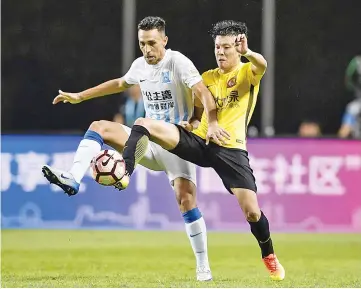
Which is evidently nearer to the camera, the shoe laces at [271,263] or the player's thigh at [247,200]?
the player's thigh at [247,200]

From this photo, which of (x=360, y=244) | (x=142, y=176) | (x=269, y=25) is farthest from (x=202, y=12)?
(x=360, y=244)

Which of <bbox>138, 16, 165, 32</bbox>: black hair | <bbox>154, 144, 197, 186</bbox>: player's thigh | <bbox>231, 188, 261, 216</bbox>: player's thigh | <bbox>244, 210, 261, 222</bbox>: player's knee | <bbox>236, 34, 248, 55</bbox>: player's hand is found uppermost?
<bbox>138, 16, 165, 32</bbox>: black hair

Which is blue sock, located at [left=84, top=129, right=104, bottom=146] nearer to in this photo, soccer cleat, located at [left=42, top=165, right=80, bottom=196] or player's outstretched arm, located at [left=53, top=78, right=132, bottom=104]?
soccer cleat, located at [left=42, top=165, right=80, bottom=196]

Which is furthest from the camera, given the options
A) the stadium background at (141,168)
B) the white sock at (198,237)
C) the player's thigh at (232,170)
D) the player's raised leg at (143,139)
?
the stadium background at (141,168)

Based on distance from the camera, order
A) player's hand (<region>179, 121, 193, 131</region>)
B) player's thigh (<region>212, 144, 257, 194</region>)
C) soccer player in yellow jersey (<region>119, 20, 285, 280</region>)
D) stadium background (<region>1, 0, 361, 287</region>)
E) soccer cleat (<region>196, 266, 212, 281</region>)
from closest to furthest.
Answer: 1. soccer player in yellow jersey (<region>119, 20, 285, 280</region>)
2. player's thigh (<region>212, 144, 257, 194</region>)
3. player's hand (<region>179, 121, 193, 131</region>)
4. soccer cleat (<region>196, 266, 212, 281</region>)
5. stadium background (<region>1, 0, 361, 287</region>)

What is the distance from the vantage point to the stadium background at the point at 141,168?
12852mm

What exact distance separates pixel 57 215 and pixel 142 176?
1.12m

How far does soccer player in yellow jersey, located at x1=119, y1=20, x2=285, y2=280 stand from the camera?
28.0 feet

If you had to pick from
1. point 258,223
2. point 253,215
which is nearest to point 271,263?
point 258,223

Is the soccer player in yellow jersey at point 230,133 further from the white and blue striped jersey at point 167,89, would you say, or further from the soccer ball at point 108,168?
the soccer ball at point 108,168

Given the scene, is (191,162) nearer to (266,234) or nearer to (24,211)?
(266,234)

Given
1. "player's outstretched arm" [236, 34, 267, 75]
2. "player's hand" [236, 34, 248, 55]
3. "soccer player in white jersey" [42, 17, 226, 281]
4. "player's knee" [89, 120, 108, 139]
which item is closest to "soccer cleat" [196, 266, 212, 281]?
"soccer player in white jersey" [42, 17, 226, 281]

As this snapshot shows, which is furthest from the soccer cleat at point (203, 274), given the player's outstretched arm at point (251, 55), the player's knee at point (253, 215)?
the player's outstretched arm at point (251, 55)

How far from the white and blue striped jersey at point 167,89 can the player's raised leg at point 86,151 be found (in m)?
0.45
